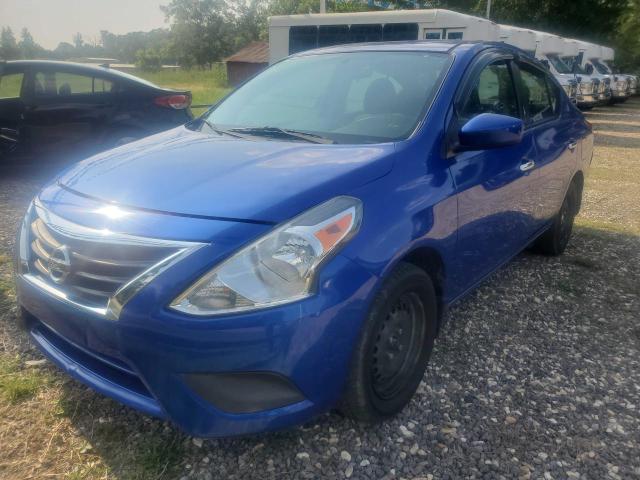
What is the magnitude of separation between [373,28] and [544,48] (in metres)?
6.14

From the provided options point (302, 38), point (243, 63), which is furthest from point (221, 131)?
point (243, 63)

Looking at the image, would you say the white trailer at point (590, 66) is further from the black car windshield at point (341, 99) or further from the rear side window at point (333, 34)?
the black car windshield at point (341, 99)

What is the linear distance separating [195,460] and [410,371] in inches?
38.4

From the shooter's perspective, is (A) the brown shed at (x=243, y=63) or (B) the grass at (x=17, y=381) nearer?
(B) the grass at (x=17, y=381)

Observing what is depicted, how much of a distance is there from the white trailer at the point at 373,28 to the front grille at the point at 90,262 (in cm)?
1155

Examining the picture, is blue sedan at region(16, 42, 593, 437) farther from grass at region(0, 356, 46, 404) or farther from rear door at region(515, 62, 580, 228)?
rear door at region(515, 62, 580, 228)

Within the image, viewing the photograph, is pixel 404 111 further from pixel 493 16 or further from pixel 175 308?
pixel 493 16

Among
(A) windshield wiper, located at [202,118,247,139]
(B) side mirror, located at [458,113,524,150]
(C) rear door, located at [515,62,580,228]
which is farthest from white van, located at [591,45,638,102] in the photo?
(A) windshield wiper, located at [202,118,247,139]

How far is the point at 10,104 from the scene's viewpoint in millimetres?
5793

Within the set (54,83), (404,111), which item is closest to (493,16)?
(54,83)

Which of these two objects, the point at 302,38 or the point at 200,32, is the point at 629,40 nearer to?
the point at 302,38

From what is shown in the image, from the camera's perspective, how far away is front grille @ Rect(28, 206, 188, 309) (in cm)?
178

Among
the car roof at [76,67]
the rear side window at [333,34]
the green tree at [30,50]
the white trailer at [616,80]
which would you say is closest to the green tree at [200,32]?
the green tree at [30,50]

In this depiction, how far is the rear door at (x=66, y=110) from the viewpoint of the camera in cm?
588
